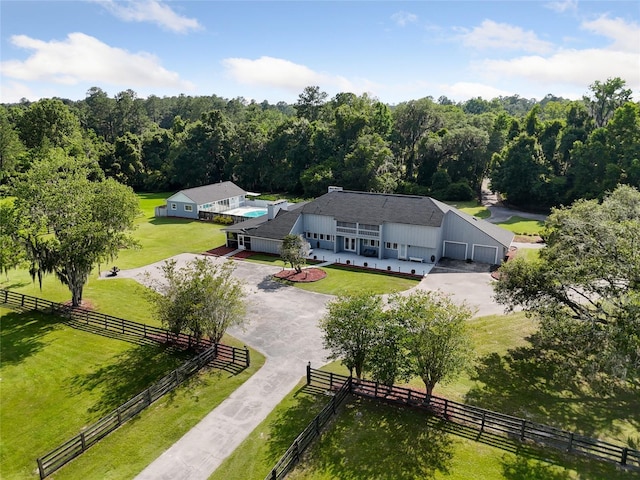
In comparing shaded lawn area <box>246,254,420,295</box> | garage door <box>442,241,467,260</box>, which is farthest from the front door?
garage door <box>442,241,467,260</box>

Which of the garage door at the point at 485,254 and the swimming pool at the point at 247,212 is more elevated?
the swimming pool at the point at 247,212

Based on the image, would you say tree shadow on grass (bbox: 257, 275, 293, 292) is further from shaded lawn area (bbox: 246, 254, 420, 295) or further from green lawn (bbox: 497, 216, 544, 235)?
green lawn (bbox: 497, 216, 544, 235)

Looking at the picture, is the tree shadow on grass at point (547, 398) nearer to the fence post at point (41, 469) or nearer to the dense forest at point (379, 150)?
the fence post at point (41, 469)

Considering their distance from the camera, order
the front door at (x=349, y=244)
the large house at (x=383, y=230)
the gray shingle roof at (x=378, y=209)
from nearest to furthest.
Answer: the large house at (x=383, y=230)
the gray shingle roof at (x=378, y=209)
the front door at (x=349, y=244)

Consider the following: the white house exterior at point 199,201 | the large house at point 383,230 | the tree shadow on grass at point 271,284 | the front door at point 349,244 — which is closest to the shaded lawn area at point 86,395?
the tree shadow on grass at point 271,284

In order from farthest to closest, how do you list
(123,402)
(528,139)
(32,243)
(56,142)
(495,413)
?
(56,142), (528,139), (32,243), (123,402), (495,413)

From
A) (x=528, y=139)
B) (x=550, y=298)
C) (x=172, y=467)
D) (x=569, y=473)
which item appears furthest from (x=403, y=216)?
(x=528, y=139)

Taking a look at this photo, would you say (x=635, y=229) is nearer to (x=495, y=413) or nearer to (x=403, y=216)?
(x=495, y=413)

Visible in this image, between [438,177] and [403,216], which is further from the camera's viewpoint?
[438,177]
